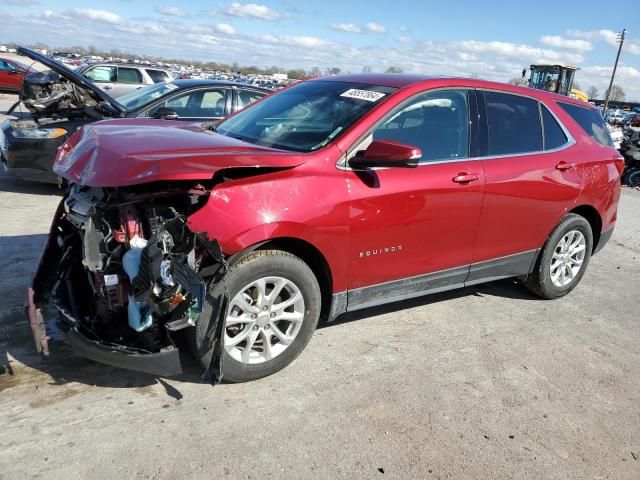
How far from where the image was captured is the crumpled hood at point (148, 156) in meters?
2.78

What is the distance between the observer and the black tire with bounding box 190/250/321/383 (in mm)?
3049

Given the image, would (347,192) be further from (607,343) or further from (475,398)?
(607,343)

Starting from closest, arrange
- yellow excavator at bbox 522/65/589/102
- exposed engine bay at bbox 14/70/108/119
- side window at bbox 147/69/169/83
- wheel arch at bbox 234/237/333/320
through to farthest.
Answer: wheel arch at bbox 234/237/333/320, exposed engine bay at bbox 14/70/108/119, side window at bbox 147/69/169/83, yellow excavator at bbox 522/65/589/102

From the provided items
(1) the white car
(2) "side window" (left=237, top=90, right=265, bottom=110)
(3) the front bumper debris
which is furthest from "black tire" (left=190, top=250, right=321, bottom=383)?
(1) the white car

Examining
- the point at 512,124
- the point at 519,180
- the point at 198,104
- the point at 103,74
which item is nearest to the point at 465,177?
the point at 519,180

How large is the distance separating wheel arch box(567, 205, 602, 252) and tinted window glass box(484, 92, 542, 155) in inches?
35.5

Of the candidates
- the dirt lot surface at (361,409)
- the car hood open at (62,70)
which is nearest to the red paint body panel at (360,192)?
the dirt lot surface at (361,409)

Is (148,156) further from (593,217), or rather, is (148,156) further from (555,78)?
(555,78)

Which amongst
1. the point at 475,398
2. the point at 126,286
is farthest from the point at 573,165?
the point at 126,286

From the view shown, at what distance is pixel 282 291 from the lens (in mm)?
3367

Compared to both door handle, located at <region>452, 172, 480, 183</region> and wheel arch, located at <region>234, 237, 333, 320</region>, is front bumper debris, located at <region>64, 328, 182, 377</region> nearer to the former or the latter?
wheel arch, located at <region>234, 237, 333, 320</region>

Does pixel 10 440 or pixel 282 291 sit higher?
pixel 282 291

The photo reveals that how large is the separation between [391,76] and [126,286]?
2.57m

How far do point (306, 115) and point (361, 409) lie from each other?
2.06 meters
